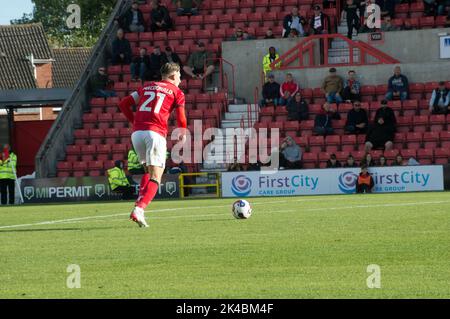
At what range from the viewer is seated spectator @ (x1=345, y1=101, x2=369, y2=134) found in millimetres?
33188

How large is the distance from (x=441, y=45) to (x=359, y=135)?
5.19 metres

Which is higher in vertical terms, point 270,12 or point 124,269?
point 270,12

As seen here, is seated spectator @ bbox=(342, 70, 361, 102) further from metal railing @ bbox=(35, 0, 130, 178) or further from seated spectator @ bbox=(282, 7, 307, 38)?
metal railing @ bbox=(35, 0, 130, 178)

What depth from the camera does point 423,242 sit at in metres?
11.9

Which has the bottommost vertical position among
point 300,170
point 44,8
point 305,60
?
point 300,170

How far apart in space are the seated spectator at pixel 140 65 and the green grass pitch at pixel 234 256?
19.0 meters

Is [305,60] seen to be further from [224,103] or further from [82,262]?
[82,262]

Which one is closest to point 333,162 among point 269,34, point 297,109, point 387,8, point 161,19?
point 297,109

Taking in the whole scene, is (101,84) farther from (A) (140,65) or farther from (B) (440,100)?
(B) (440,100)

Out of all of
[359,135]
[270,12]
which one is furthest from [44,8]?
[359,135]

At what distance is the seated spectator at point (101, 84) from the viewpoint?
3741 centimetres

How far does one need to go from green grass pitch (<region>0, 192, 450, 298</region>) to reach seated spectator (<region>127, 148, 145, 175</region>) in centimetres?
1414

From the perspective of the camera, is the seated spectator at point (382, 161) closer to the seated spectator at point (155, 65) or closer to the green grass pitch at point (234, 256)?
the seated spectator at point (155, 65)

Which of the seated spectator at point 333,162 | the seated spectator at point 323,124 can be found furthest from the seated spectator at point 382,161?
the seated spectator at point 323,124
